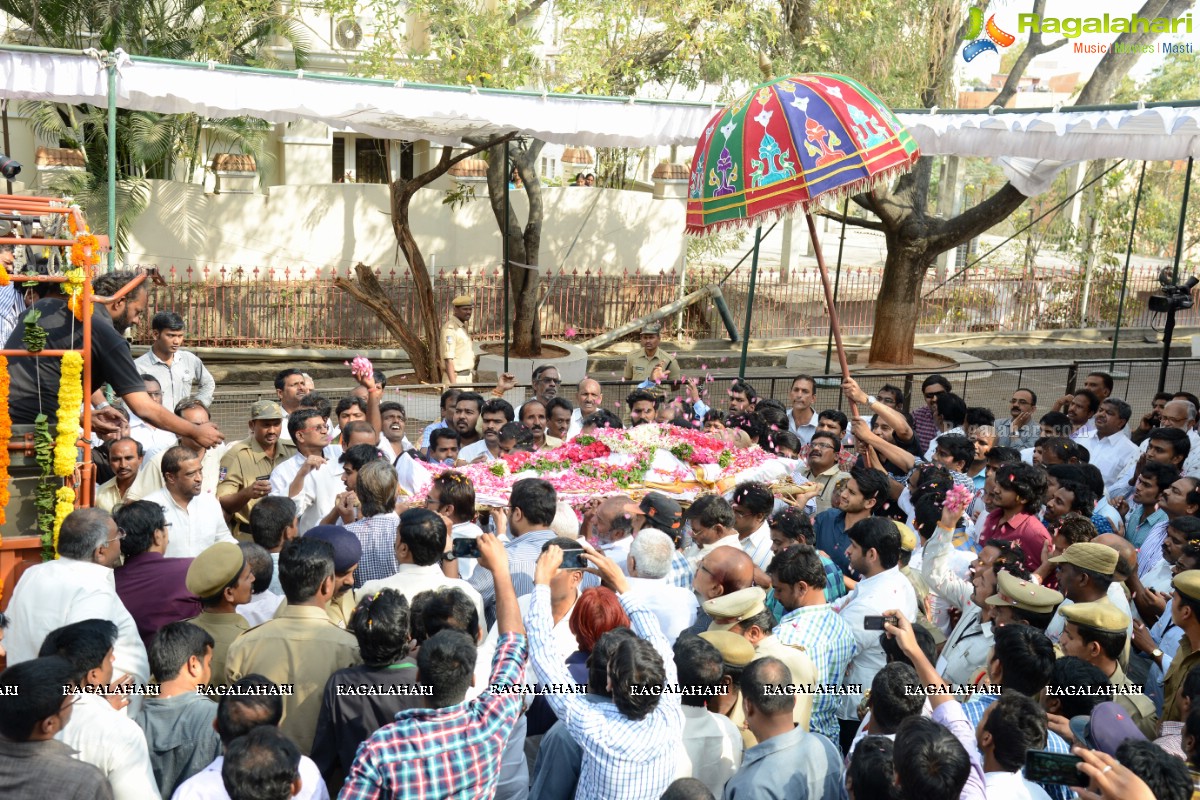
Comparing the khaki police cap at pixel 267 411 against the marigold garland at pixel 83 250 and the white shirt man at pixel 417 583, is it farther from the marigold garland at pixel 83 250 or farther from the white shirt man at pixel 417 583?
the white shirt man at pixel 417 583

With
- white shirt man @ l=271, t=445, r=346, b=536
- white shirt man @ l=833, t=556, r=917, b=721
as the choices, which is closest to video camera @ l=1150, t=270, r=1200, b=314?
white shirt man @ l=833, t=556, r=917, b=721

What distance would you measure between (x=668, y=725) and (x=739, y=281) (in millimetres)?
16277

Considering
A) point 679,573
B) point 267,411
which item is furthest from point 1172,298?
point 267,411

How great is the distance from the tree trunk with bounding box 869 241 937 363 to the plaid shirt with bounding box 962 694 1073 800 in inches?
491

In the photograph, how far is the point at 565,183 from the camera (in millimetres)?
20094

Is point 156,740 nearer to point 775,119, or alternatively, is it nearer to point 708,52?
point 775,119

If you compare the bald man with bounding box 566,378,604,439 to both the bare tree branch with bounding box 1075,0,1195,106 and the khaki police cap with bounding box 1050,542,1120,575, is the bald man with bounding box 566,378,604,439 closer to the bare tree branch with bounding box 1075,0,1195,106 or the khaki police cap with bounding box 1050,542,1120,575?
the khaki police cap with bounding box 1050,542,1120,575

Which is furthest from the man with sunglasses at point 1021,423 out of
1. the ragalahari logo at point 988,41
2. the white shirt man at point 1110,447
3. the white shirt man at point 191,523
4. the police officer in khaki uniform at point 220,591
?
the ragalahari logo at point 988,41

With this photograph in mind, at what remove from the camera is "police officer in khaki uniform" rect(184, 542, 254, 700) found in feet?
13.6

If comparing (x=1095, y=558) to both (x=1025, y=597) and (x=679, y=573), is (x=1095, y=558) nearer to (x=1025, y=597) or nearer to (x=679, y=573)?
(x=1025, y=597)

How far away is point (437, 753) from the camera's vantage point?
325 cm

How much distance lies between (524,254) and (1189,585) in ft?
37.8

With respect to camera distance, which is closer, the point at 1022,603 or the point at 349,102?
the point at 1022,603

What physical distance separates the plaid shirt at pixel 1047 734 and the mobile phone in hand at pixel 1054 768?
0.28 metres
